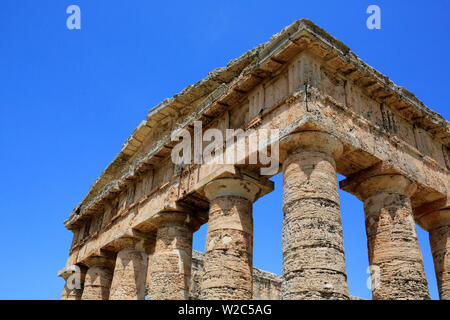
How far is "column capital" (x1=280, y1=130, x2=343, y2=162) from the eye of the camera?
29.2 ft

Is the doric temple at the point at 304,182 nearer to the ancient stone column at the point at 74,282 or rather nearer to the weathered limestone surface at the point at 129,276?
the weathered limestone surface at the point at 129,276

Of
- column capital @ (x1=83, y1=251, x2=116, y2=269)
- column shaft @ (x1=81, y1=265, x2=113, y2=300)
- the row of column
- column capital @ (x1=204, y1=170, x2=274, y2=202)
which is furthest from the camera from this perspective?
column shaft @ (x1=81, y1=265, x2=113, y2=300)

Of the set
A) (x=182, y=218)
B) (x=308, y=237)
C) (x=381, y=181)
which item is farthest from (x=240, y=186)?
(x=381, y=181)

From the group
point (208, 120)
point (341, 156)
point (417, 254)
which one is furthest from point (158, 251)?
point (417, 254)

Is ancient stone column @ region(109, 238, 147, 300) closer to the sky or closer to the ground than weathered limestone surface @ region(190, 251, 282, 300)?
closer to the ground

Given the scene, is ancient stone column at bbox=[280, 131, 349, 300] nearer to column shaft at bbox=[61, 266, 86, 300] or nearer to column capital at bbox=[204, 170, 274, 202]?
column capital at bbox=[204, 170, 274, 202]

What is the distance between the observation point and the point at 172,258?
11695mm

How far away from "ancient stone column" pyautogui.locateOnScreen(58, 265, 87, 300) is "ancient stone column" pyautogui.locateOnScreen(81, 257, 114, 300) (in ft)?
3.69

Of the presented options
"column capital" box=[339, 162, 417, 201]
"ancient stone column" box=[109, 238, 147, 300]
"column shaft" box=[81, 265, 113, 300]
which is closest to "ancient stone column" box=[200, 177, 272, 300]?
"column capital" box=[339, 162, 417, 201]

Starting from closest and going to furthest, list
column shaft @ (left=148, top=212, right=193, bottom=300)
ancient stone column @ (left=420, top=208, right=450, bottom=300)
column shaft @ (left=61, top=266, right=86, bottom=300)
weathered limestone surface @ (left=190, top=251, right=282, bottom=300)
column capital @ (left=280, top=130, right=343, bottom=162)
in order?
column capital @ (left=280, top=130, right=343, bottom=162) → ancient stone column @ (left=420, top=208, right=450, bottom=300) → column shaft @ (left=148, top=212, right=193, bottom=300) → column shaft @ (left=61, top=266, right=86, bottom=300) → weathered limestone surface @ (left=190, top=251, right=282, bottom=300)

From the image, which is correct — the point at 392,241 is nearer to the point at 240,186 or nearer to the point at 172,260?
the point at 240,186

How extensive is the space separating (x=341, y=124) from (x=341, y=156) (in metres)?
0.74

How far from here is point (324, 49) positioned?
31.7 ft

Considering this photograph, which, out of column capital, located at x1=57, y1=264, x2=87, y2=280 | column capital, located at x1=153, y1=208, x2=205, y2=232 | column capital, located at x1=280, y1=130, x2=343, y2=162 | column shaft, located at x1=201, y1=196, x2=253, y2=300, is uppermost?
column capital, located at x1=280, y1=130, x2=343, y2=162
